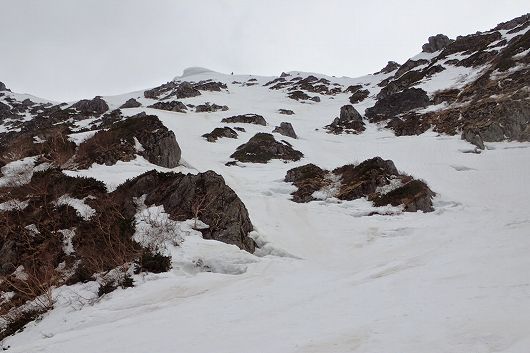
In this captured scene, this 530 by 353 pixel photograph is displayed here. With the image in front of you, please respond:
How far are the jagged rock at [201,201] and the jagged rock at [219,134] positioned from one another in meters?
20.6

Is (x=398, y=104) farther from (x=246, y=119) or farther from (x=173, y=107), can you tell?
(x=173, y=107)

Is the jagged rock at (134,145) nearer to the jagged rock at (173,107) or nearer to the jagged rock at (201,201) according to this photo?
the jagged rock at (201,201)

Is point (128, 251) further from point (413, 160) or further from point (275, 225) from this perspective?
point (413, 160)

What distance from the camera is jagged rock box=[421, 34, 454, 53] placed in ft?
236

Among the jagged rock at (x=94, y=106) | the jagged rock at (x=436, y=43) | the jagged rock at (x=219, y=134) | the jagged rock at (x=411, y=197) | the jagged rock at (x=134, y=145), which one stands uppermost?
the jagged rock at (x=436, y=43)

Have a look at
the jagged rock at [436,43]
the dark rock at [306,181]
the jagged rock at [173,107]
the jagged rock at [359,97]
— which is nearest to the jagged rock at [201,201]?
the dark rock at [306,181]

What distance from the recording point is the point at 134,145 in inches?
798

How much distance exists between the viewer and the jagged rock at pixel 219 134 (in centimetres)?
3340

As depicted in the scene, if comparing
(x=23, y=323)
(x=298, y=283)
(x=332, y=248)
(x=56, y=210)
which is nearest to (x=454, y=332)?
(x=298, y=283)

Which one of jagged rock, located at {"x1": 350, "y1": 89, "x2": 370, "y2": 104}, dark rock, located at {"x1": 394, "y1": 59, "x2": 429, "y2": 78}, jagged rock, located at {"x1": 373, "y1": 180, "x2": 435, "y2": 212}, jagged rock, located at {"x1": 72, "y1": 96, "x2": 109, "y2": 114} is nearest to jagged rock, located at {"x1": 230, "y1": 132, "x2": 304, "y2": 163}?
jagged rock, located at {"x1": 373, "y1": 180, "x2": 435, "y2": 212}

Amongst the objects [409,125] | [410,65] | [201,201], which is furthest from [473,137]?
[410,65]

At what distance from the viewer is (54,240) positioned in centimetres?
1015

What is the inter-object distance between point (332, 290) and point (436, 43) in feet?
257

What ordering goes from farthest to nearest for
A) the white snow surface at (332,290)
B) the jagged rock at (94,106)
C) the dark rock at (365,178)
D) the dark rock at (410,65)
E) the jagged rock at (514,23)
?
the dark rock at (410,65)
the jagged rock at (514,23)
the jagged rock at (94,106)
the dark rock at (365,178)
the white snow surface at (332,290)
